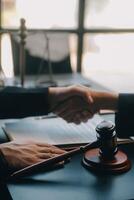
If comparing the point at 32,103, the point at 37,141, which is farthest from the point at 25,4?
the point at 37,141

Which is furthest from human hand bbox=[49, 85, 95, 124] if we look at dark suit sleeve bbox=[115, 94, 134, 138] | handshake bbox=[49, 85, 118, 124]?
dark suit sleeve bbox=[115, 94, 134, 138]

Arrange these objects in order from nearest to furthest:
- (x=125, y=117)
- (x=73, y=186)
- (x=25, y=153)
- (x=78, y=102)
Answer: (x=73, y=186) → (x=25, y=153) → (x=125, y=117) → (x=78, y=102)

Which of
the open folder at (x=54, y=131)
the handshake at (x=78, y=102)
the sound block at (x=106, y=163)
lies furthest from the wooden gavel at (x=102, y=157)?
the handshake at (x=78, y=102)

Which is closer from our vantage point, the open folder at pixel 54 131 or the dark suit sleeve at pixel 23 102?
the open folder at pixel 54 131

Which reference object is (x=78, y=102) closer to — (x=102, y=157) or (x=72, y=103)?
(x=72, y=103)

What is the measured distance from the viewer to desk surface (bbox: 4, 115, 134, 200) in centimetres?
86

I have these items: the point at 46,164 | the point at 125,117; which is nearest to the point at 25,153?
the point at 46,164

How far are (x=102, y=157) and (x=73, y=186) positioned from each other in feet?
0.44

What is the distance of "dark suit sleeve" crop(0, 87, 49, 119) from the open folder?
4 cm

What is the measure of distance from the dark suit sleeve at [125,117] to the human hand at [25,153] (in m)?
0.26

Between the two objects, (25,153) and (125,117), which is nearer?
(25,153)

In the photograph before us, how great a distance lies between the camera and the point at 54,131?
4.20ft

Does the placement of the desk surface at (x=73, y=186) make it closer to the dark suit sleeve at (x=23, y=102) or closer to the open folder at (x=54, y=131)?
the open folder at (x=54, y=131)

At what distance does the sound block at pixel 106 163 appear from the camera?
0.98 m
